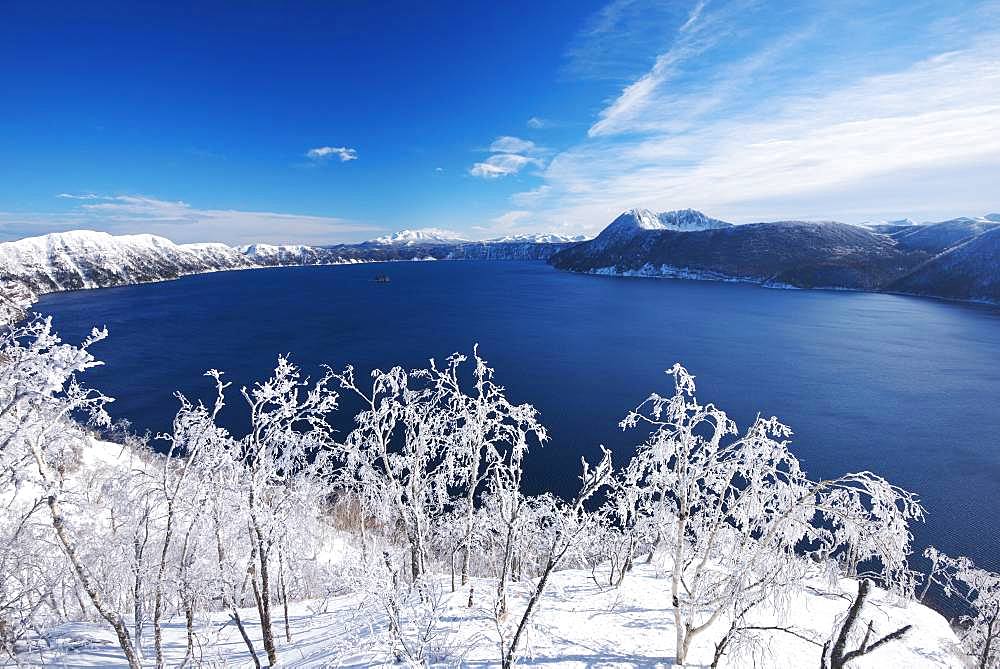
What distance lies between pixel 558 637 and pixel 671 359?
184 feet

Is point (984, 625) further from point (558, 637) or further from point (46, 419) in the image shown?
point (46, 419)

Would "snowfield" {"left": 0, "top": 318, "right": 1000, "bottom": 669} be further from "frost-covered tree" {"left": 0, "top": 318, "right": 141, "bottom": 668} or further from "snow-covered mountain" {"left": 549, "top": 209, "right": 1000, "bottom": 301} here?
"snow-covered mountain" {"left": 549, "top": 209, "right": 1000, "bottom": 301}

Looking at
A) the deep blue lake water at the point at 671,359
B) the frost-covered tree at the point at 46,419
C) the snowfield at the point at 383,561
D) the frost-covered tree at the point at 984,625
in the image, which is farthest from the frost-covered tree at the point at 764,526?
the deep blue lake water at the point at 671,359

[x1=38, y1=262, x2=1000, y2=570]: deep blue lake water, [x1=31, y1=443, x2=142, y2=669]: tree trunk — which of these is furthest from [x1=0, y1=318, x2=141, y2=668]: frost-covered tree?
[x1=38, y1=262, x2=1000, y2=570]: deep blue lake water

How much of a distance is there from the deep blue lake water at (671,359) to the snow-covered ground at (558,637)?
16.0m

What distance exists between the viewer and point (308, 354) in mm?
67188

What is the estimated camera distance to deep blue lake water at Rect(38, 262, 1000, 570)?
121ft

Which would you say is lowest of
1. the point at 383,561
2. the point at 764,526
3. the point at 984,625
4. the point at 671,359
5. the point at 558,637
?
the point at 984,625

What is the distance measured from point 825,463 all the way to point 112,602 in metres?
43.5

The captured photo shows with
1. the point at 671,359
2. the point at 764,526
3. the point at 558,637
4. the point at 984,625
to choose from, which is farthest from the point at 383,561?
the point at 671,359

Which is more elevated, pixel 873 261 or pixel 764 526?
pixel 873 261

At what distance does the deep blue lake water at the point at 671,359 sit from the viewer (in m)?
37.0

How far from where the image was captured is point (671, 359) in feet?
212

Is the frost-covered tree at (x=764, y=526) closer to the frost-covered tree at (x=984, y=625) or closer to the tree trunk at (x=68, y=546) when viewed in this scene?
the frost-covered tree at (x=984, y=625)
